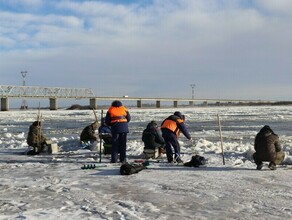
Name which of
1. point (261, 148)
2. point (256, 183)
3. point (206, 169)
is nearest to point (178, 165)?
point (206, 169)

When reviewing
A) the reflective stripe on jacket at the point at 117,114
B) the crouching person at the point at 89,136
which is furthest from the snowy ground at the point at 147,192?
the crouching person at the point at 89,136

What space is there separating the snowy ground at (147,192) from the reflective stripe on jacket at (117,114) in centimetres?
124

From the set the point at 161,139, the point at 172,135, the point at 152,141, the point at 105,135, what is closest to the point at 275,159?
the point at 172,135

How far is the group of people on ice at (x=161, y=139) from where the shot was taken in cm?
987

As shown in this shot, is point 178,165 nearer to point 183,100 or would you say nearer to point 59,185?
point 59,185

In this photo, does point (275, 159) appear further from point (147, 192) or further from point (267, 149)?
point (147, 192)

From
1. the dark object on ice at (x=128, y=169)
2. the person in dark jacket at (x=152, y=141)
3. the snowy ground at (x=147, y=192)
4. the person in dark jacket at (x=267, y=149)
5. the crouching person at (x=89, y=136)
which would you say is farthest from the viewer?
the crouching person at (x=89, y=136)

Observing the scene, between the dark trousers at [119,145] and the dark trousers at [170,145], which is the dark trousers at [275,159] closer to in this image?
the dark trousers at [170,145]

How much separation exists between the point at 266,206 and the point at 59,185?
4210 mm

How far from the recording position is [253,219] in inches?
233

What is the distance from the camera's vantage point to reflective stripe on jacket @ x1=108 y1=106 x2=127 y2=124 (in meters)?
11.3

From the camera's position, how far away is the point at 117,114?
11328 millimetres

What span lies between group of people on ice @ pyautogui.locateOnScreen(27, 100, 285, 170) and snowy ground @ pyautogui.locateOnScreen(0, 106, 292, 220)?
387 millimetres

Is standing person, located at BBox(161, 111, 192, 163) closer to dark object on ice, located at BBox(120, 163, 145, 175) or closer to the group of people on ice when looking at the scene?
the group of people on ice
